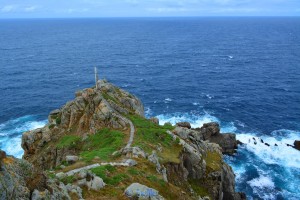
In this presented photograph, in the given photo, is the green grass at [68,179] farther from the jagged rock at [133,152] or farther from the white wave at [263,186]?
the white wave at [263,186]

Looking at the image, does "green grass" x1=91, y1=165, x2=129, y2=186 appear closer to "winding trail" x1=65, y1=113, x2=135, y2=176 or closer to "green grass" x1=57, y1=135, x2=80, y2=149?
"winding trail" x1=65, y1=113, x2=135, y2=176

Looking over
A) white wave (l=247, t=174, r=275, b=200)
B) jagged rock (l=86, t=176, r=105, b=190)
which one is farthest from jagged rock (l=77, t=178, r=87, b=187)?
white wave (l=247, t=174, r=275, b=200)

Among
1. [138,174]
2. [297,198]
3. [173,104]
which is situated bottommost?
[297,198]

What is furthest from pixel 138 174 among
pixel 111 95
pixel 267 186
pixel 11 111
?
pixel 11 111

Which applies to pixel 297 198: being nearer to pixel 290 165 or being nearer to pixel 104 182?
pixel 290 165

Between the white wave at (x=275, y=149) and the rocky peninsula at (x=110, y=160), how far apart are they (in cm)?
2607

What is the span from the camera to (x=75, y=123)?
56750 mm

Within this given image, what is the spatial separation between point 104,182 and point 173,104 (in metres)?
75.6

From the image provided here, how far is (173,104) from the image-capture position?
106 meters

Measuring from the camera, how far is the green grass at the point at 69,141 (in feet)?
164

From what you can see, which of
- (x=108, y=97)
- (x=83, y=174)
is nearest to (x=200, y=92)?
(x=108, y=97)

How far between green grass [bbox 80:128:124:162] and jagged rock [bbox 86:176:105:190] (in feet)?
28.5

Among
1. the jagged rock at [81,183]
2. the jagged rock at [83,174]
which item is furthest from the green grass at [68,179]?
the jagged rock at [81,183]

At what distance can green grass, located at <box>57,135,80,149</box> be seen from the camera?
4991cm
